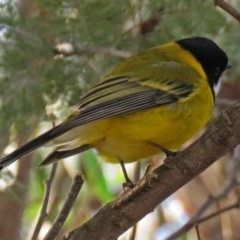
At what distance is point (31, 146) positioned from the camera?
187 centimetres

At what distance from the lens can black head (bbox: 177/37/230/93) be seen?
2557 mm

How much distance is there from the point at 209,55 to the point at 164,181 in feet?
3.42

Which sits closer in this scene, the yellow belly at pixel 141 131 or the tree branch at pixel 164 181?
the tree branch at pixel 164 181

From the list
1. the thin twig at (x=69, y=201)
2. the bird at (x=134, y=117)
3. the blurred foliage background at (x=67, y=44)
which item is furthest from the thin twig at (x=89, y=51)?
the thin twig at (x=69, y=201)

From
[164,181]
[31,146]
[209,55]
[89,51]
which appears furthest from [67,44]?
[164,181]

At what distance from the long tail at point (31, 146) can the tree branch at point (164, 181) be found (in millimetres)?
295

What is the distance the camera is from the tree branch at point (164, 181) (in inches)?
62.6

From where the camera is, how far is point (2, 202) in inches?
117

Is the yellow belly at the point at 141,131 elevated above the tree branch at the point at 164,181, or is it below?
above

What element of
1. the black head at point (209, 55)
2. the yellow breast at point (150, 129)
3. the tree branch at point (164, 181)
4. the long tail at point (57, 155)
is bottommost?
the tree branch at point (164, 181)

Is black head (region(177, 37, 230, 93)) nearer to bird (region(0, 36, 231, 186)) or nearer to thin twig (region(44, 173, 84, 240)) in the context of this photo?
bird (region(0, 36, 231, 186))

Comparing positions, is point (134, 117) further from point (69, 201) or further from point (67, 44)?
point (67, 44)

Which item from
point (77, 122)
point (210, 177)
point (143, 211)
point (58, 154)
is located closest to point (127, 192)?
point (143, 211)

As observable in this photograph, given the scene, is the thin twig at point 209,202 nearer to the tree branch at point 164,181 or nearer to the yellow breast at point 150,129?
the yellow breast at point 150,129
